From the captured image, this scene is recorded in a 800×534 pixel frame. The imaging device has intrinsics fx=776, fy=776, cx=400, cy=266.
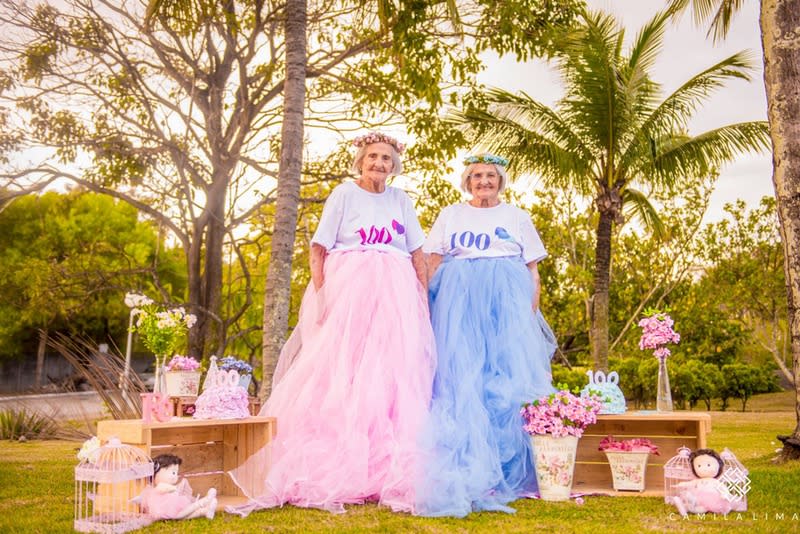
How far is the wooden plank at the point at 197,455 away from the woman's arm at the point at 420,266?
70.3 inches

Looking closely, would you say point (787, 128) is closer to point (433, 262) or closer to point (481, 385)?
point (433, 262)

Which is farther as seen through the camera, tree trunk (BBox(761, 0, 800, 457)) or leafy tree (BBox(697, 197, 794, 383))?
leafy tree (BBox(697, 197, 794, 383))

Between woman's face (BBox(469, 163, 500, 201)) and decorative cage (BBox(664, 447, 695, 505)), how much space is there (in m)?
2.17

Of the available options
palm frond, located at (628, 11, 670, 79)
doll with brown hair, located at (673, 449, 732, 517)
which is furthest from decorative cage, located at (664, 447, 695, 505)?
palm frond, located at (628, 11, 670, 79)

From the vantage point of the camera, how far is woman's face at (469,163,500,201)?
5629mm

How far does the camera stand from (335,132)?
41.0ft

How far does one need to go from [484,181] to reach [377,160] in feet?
2.74

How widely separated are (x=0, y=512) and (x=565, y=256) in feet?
58.3

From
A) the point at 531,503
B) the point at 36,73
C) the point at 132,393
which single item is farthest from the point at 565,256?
the point at 531,503

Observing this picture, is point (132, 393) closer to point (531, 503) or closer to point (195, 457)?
point (195, 457)

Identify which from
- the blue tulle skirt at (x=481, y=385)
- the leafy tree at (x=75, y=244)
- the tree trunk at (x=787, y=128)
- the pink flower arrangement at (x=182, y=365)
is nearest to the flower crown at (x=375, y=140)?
the blue tulle skirt at (x=481, y=385)

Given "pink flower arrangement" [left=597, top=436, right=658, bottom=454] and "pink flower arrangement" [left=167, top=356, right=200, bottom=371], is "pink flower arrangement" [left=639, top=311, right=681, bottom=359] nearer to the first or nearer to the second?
"pink flower arrangement" [left=597, top=436, right=658, bottom=454]

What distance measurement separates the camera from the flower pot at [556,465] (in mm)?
4746

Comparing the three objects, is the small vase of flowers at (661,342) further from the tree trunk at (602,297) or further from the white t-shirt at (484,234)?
the tree trunk at (602,297)
